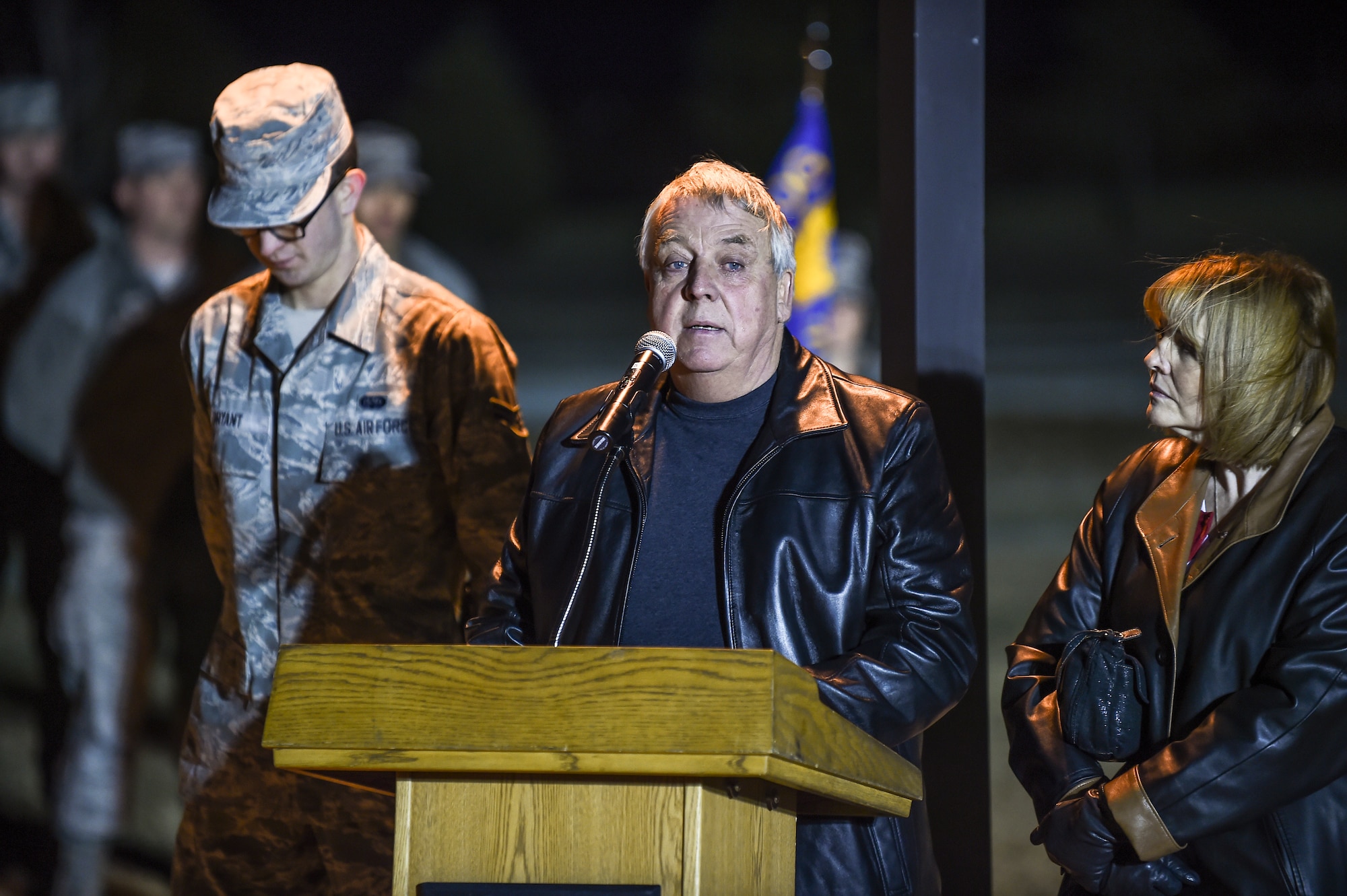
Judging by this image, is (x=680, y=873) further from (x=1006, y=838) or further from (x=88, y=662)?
(x=1006, y=838)

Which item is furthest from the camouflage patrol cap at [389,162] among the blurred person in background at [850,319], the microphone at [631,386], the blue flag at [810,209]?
the microphone at [631,386]

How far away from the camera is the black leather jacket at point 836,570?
1.90 m

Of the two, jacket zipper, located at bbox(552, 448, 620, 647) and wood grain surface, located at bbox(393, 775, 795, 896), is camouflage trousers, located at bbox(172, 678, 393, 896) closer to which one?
jacket zipper, located at bbox(552, 448, 620, 647)

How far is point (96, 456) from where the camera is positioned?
15.0 ft

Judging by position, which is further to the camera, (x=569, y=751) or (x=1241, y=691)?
(x=1241, y=691)

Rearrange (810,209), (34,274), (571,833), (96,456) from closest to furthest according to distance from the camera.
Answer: (571,833), (96,456), (34,274), (810,209)

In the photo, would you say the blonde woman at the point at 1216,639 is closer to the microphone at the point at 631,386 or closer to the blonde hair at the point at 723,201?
the blonde hair at the point at 723,201

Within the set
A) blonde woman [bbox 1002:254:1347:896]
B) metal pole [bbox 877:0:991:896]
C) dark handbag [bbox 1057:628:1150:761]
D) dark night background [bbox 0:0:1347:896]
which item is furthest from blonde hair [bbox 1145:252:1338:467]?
dark night background [bbox 0:0:1347:896]

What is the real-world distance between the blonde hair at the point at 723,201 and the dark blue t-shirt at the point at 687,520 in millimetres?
215

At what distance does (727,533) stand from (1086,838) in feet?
2.05

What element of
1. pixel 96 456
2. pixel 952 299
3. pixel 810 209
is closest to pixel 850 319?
pixel 810 209

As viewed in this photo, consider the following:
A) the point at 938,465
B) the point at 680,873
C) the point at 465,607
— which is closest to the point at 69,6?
the point at 465,607

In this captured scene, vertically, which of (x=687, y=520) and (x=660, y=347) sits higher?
(x=660, y=347)

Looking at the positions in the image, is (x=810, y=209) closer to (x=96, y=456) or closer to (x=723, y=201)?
(x=96, y=456)
